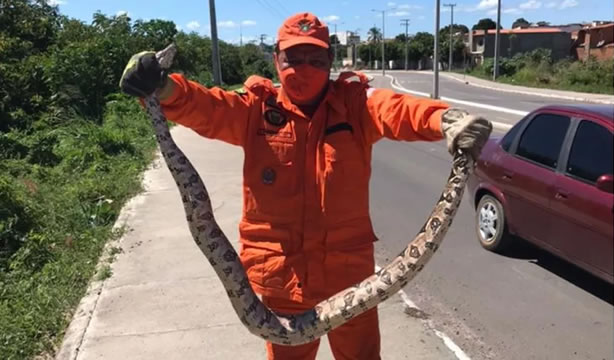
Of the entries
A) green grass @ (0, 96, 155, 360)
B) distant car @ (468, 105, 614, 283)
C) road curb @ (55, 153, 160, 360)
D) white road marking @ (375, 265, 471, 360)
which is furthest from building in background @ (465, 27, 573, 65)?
white road marking @ (375, 265, 471, 360)

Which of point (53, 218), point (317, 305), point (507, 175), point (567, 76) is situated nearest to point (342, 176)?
point (317, 305)

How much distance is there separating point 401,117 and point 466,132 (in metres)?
0.31

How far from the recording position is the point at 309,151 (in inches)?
97.0

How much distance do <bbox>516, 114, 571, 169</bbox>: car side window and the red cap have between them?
303 centimetres

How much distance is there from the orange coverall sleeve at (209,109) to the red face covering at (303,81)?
0.19 meters

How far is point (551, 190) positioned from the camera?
475 centimetres

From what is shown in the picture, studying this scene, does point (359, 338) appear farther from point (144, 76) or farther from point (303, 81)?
point (144, 76)

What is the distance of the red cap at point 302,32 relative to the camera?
7.88 feet

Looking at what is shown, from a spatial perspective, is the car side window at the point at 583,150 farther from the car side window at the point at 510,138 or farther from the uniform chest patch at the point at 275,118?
the uniform chest patch at the point at 275,118

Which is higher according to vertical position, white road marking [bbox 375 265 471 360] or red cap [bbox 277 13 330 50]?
red cap [bbox 277 13 330 50]

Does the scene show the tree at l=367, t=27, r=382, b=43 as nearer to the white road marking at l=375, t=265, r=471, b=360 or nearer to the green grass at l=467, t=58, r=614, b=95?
the green grass at l=467, t=58, r=614, b=95

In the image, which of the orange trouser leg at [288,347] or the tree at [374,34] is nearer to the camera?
the orange trouser leg at [288,347]

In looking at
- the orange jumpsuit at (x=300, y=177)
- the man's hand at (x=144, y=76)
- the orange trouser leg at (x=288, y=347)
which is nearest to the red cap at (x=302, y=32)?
the orange jumpsuit at (x=300, y=177)

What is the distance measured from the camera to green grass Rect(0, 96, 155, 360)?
14.6ft
